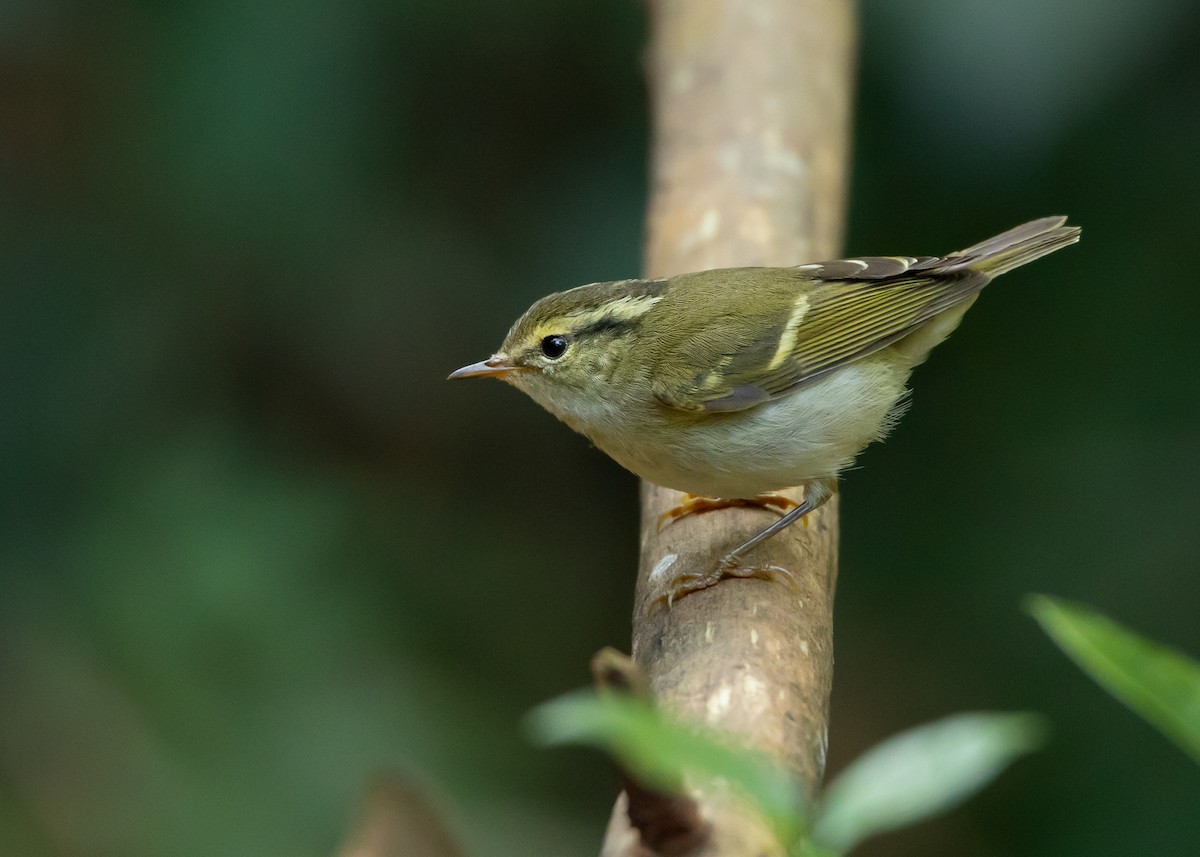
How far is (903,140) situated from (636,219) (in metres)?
0.98

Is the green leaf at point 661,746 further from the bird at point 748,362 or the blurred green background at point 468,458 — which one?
the blurred green background at point 468,458

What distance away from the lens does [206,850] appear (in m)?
3.60

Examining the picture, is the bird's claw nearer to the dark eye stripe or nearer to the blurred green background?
the dark eye stripe

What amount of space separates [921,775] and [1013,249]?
2.55 meters

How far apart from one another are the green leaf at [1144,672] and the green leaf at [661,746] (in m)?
0.31

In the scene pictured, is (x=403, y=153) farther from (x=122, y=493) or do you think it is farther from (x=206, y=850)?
(x=206, y=850)

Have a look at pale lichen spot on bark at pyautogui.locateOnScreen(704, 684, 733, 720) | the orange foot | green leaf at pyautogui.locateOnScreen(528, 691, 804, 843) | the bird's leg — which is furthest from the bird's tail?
green leaf at pyautogui.locateOnScreen(528, 691, 804, 843)

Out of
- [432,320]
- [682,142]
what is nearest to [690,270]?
[682,142]

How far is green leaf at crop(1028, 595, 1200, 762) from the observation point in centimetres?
118

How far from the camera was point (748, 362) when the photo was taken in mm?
3199

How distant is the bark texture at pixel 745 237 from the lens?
2.12 meters

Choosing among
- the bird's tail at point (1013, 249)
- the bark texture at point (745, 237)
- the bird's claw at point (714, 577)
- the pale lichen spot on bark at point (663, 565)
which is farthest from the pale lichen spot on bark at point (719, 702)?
the bird's tail at point (1013, 249)

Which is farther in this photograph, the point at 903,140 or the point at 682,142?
the point at 903,140

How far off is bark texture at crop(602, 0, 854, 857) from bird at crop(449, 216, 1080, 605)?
0.18 meters
